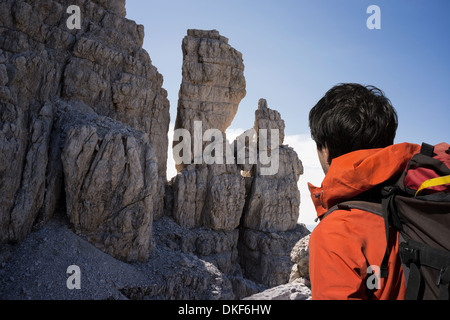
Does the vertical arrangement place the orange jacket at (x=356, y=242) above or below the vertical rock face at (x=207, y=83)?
below

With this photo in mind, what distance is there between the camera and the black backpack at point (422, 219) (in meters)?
1.20

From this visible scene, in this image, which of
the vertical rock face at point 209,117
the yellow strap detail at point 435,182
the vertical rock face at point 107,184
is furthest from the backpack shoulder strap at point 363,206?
the vertical rock face at point 209,117

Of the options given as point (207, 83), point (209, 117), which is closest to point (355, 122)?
point (209, 117)

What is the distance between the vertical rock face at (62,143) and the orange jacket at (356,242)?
620 inches

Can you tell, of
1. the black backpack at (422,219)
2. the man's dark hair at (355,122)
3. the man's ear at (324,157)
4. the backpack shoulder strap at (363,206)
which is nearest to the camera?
the black backpack at (422,219)

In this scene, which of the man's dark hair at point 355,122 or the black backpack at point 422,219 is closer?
the black backpack at point 422,219

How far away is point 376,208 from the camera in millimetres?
1410

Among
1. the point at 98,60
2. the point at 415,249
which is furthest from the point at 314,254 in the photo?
the point at 98,60

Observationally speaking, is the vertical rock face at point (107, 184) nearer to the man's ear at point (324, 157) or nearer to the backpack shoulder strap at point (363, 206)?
the man's ear at point (324, 157)

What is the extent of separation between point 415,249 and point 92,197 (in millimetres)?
17292

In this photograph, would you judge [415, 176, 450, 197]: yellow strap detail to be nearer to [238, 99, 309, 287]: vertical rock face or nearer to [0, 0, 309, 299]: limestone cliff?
[0, 0, 309, 299]: limestone cliff

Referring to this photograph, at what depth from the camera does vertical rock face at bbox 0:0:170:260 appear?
14.2 meters

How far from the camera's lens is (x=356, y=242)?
51.5 inches

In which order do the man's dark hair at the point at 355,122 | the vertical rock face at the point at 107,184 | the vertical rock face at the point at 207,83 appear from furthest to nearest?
the vertical rock face at the point at 207,83 < the vertical rock face at the point at 107,184 < the man's dark hair at the point at 355,122
